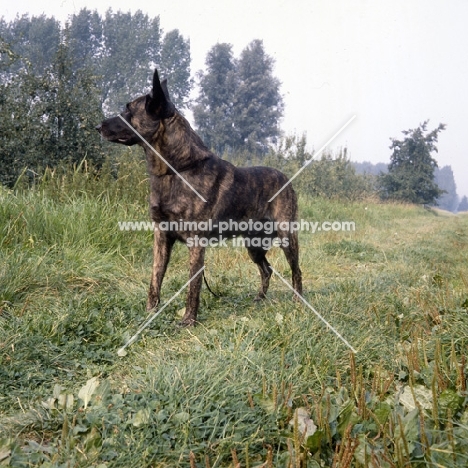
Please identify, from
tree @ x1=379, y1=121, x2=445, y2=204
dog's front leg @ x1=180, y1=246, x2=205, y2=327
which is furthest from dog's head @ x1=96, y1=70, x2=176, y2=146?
tree @ x1=379, y1=121, x2=445, y2=204

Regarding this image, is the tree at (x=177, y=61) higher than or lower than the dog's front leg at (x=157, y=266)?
higher

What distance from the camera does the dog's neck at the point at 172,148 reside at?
3.54 metres

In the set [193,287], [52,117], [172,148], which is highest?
[52,117]

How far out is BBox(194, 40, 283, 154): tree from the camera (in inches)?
1521

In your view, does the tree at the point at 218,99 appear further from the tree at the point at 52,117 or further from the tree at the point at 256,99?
the tree at the point at 52,117

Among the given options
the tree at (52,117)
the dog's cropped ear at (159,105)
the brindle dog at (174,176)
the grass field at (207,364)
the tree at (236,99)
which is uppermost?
the tree at (236,99)

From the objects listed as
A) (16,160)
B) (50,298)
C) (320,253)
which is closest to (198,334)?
(50,298)

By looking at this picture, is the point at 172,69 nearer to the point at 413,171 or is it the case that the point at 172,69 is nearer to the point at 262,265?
the point at 413,171

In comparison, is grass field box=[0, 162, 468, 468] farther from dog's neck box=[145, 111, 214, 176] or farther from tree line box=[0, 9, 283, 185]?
tree line box=[0, 9, 283, 185]

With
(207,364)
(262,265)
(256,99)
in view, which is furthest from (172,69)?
(207,364)

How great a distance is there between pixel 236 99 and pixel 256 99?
71.4 inches

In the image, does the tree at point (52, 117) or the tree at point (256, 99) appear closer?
the tree at point (52, 117)

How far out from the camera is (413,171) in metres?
32.3

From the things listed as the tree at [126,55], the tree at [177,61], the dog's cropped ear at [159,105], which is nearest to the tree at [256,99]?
the tree at [177,61]
